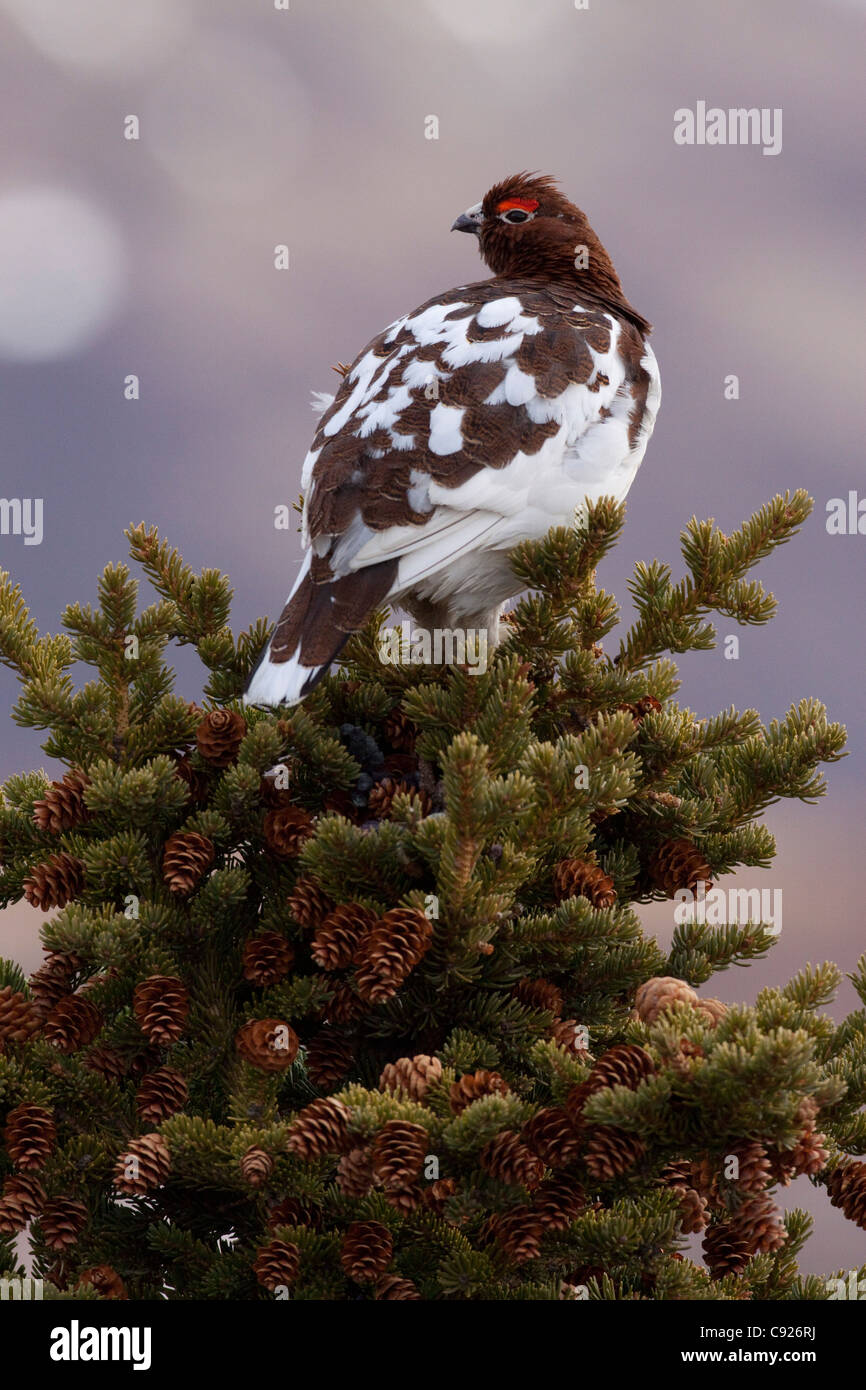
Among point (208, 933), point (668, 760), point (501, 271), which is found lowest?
point (208, 933)

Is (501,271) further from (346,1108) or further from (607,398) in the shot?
(346,1108)

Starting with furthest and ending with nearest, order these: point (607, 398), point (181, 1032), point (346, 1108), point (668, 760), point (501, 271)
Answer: point (501, 271)
point (607, 398)
point (668, 760)
point (181, 1032)
point (346, 1108)

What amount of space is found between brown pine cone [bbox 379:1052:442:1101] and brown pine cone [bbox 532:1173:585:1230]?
232 millimetres

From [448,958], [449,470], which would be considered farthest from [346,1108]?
[449,470]

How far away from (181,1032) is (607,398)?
5.52ft

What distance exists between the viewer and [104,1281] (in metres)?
2.21

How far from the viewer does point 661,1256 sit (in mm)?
2232

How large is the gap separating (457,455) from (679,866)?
95 centimetres

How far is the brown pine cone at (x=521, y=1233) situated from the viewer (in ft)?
6.42

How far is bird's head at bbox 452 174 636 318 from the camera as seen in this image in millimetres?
3512

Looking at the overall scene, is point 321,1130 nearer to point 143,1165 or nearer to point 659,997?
point 143,1165

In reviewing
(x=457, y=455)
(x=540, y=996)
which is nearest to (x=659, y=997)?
(x=540, y=996)

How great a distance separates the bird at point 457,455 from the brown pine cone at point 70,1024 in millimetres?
620
